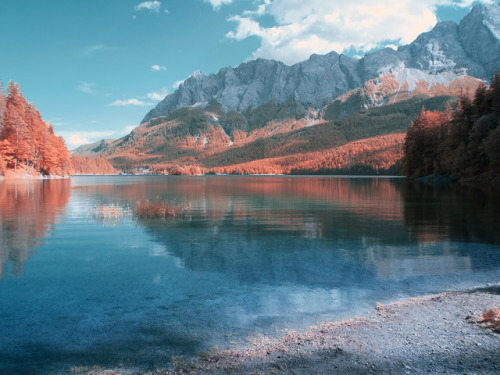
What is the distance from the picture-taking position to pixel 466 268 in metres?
13.2

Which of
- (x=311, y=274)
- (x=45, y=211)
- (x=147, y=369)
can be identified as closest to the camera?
(x=147, y=369)

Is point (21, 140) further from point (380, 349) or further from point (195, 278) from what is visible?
point (380, 349)

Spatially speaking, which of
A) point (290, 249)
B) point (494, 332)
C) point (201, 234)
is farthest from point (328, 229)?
point (494, 332)

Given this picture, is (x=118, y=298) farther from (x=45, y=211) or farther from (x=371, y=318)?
(x=45, y=211)

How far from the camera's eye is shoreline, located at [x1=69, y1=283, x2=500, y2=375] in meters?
6.14

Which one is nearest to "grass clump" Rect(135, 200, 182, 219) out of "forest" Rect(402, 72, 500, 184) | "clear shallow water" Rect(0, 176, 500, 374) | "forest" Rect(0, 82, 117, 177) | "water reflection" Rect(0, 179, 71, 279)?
"clear shallow water" Rect(0, 176, 500, 374)

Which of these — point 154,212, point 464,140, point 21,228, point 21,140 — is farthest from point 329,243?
point 21,140

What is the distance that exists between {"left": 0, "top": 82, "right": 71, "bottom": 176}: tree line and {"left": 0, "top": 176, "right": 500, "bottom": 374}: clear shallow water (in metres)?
73.1

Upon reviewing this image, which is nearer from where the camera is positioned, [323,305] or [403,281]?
[323,305]

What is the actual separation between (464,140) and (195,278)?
79491 mm

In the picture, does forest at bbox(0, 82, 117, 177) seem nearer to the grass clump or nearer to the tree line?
the tree line

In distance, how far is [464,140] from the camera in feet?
237

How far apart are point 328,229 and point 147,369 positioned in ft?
58.5

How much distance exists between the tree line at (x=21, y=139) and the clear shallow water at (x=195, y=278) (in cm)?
7309
